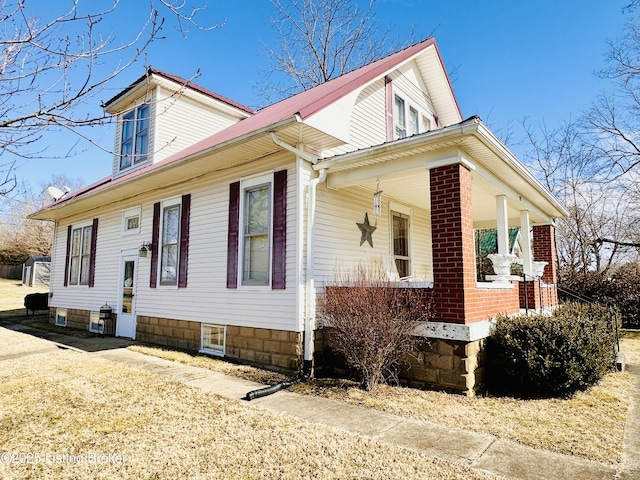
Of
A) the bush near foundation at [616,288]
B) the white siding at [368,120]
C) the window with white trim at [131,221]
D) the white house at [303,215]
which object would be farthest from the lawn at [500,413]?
the bush near foundation at [616,288]

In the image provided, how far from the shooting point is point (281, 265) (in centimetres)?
659

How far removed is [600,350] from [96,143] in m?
6.74

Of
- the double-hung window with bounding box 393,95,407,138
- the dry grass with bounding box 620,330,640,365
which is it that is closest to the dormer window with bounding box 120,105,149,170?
the double-hung window with bounding box 393,95,407,138

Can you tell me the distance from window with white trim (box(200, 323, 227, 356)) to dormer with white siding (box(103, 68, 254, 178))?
17.8ft

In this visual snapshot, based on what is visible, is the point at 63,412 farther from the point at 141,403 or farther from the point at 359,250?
the point at 359,250

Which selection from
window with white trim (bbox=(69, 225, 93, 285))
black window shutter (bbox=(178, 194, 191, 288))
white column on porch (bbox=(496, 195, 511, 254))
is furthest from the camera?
window with white trim (bbox=(69, 225, 93, 285))

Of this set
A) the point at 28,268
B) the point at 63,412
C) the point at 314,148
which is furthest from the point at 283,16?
the point at 28,268

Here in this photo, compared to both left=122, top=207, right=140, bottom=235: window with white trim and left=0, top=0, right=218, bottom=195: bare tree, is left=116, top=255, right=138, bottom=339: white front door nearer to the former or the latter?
left=122, top=207, right=140, bottom=235: window with white trim

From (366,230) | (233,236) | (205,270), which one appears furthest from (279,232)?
(205,270)

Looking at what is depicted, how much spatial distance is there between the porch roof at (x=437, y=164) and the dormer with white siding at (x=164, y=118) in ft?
20.1

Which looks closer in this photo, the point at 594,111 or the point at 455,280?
the point at 455,280

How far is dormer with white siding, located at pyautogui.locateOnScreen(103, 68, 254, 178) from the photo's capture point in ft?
35.8

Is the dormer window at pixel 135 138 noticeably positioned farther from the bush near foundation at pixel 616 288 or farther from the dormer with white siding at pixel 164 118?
the bush near foundation at pixel 616 288

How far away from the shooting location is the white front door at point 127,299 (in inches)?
394
